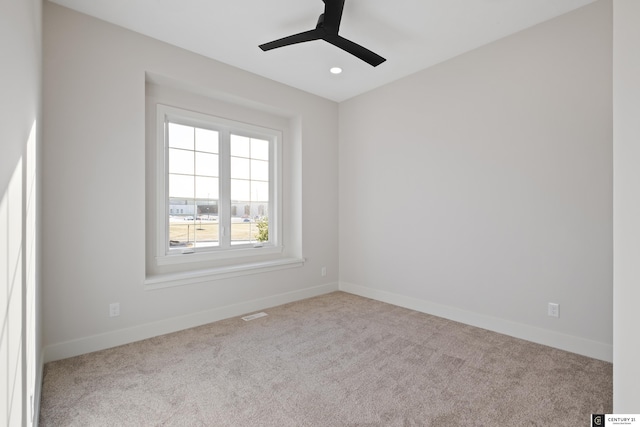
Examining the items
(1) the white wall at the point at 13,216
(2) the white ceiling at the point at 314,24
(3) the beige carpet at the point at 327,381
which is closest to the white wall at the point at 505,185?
(2) the white ceiling at the point at 314,24

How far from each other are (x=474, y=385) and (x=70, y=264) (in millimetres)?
3217

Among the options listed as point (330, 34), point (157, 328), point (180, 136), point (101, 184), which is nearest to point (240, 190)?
point (180, 136)

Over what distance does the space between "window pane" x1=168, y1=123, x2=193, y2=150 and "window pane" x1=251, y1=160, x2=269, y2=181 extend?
843 millimetres

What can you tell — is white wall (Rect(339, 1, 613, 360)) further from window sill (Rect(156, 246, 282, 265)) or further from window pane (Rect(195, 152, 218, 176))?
window pane (Rect(195, 152, 218, 176))

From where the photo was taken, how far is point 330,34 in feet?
8.00

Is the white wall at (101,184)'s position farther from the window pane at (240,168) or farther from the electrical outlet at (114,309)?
the window pane at (240,168)

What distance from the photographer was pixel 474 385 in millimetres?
2127

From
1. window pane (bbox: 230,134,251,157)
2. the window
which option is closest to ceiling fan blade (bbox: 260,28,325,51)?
the window

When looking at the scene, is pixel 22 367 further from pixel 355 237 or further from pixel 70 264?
pixel 355 237

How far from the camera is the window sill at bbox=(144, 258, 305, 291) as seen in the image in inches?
119

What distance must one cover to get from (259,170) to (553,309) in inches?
139

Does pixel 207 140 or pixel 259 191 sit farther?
pixel 259 191

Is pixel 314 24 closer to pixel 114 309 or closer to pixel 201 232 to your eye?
pixel 201 232

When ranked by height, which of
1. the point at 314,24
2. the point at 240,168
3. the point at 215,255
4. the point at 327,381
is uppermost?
the point at 314,24
